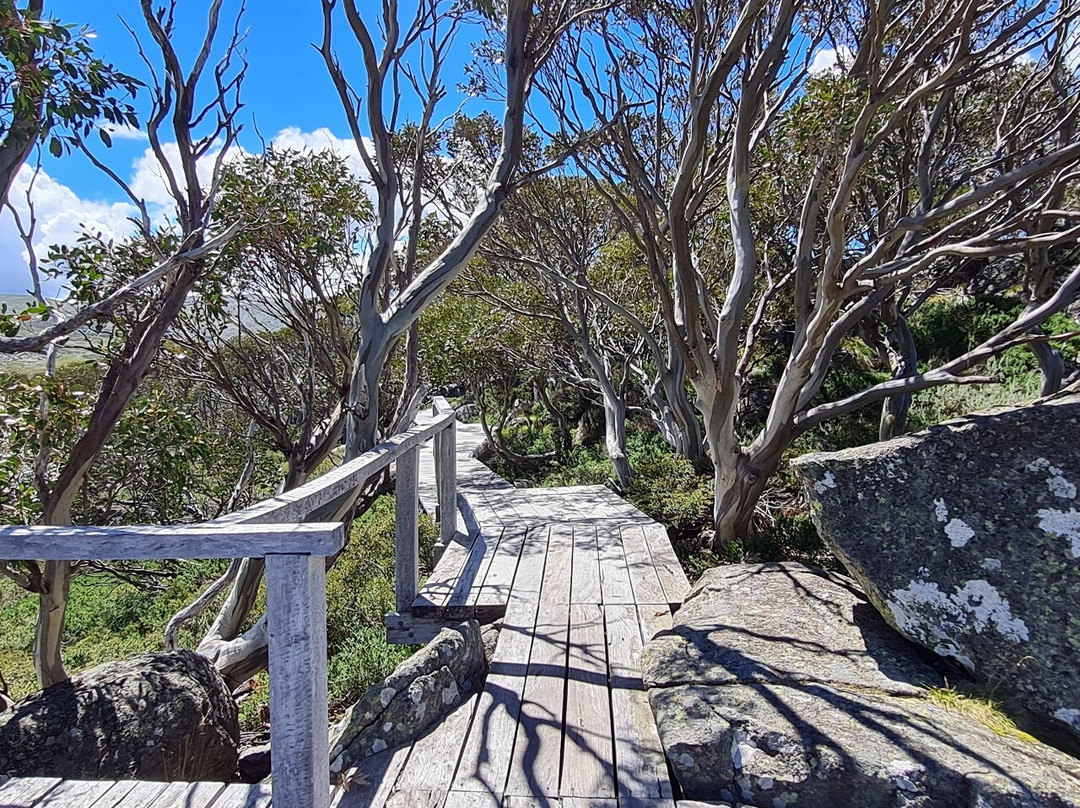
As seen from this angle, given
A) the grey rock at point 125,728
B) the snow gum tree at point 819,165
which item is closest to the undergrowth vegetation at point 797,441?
the snow gum tree at point 819,165

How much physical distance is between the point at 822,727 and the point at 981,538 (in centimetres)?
133

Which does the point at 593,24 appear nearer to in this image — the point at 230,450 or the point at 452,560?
the point at 452,560

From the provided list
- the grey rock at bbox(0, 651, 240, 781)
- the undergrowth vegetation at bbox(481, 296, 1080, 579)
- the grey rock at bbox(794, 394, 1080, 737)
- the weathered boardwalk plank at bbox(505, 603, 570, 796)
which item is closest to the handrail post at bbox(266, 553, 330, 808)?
the weathered boardwalk plank at bbox(505, 603, 570, 796)

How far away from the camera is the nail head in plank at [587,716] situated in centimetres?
248

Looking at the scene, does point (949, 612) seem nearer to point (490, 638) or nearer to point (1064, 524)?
point (1064, 524)

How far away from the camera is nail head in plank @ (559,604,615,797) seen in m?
2.48

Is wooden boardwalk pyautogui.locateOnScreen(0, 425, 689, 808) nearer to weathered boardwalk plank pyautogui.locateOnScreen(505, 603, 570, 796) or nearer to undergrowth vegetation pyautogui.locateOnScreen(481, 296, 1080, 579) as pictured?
weathered boardwalk plank pyautogui.locateOnScreen(505, 603, 570, 796)

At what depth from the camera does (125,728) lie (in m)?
3.38

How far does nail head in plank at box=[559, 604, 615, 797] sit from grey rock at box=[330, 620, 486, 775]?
571 mm

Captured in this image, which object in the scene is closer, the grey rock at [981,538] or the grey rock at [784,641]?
the grey rock at [981,538]

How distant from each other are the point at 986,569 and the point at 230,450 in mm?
8813

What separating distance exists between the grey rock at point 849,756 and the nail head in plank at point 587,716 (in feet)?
0.94

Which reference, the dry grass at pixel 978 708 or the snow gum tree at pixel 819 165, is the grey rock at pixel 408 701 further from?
the snow gum tree at pixel 819 165

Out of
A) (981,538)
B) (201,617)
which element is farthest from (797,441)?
(201,617)
